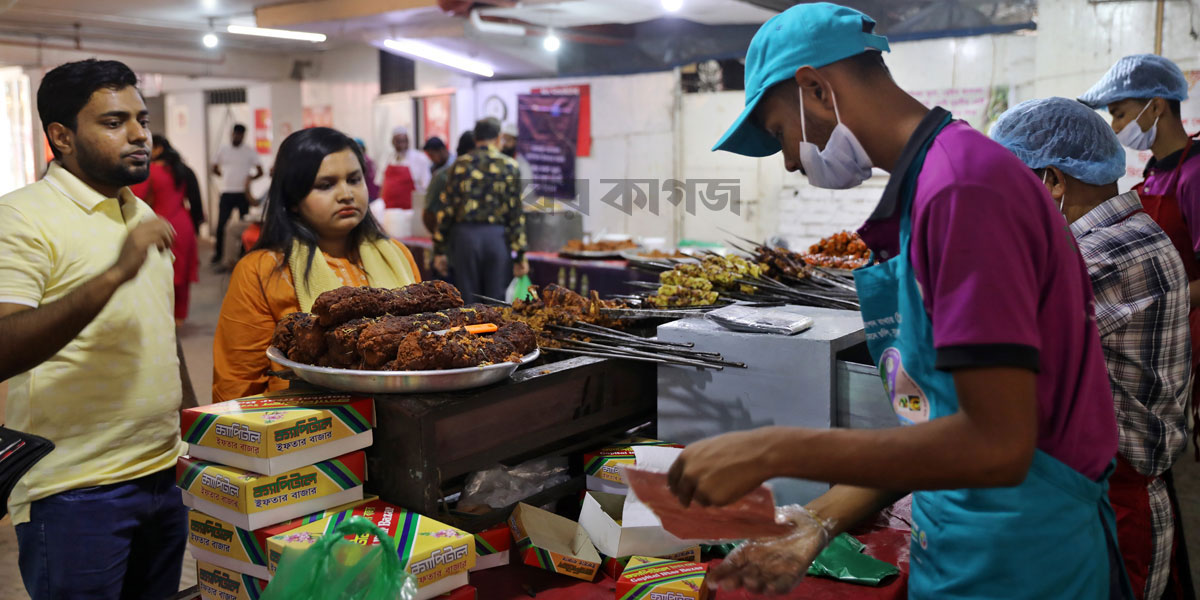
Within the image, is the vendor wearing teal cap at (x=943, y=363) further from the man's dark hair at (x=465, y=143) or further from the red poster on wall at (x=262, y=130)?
the red poster on wall at (x=262, y=130)

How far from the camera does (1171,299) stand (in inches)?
87.7

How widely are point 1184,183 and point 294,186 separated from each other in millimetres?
3631

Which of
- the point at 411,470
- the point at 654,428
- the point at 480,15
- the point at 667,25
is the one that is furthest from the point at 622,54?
the point at 411,470

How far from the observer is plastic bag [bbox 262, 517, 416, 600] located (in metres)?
1.51

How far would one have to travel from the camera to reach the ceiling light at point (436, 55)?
36.7ft

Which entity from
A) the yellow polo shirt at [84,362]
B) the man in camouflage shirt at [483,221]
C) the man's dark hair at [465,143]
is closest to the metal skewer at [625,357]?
the yellow polo shirt at [84,362]

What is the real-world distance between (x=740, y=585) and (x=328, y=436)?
2.95ft

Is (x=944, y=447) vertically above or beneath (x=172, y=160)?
beneath

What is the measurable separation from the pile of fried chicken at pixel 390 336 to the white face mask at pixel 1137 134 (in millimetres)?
3209

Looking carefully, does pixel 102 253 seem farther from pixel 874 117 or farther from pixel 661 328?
pixel 874 117

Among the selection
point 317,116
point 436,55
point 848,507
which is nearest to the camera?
point 848,507

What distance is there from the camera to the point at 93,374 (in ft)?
7.59

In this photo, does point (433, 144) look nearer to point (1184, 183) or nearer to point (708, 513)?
point (1184, 183)

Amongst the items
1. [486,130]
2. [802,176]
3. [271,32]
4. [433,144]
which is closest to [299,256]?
[486,130]
